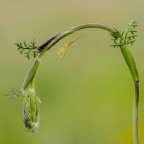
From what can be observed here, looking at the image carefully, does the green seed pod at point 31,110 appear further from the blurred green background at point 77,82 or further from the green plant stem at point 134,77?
the blurred green background at point 77,82

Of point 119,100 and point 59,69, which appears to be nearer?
point 119,100

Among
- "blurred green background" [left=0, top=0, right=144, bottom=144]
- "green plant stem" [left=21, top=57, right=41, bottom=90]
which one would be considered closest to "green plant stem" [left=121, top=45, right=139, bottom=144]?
"green plant stem" [left=21, top=57, right=41, bottom=90]

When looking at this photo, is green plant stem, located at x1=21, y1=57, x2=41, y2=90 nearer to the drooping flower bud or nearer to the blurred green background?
the drooping flower bud

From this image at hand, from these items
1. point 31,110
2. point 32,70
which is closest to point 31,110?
point 31,110

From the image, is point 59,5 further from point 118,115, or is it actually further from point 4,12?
point 118,115

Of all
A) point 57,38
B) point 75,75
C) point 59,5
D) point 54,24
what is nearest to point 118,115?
point 75,75

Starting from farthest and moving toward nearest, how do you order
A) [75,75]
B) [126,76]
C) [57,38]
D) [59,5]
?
[59,5]
[75,75]
[126,76]
[57,38]

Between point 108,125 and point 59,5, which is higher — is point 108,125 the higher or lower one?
the lower one
